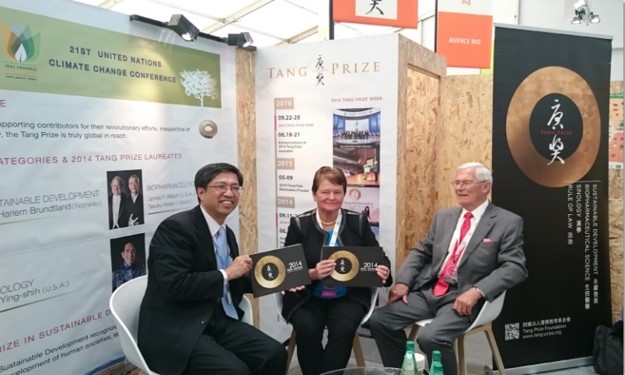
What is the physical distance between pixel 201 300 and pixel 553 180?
2440mm

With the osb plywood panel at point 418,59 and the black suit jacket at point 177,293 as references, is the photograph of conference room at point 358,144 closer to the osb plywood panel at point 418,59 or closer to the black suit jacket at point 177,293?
the osb plywood panel at point 418,59

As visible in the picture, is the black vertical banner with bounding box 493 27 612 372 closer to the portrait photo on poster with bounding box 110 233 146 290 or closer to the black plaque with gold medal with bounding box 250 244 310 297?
the black plaque with gold medal with bounding box 250 244 310 297

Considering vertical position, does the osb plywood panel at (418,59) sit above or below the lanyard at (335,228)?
above

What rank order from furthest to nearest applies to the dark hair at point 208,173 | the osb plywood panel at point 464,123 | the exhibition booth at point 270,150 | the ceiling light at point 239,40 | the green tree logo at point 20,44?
the osb plywood panel at point 464,123 → the ceiling light at point 239,40 → the dark hair at point 208,173 → the exhibition booth at point 270,150 → the green tree logo at point 20,44

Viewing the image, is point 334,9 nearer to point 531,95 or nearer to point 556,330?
point 531,95

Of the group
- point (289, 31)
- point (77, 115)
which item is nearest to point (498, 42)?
point (77, 115)

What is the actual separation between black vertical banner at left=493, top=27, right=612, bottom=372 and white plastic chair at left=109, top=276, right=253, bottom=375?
2.29 metres

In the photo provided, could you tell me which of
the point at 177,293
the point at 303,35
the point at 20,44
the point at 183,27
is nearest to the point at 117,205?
the point at 177,293

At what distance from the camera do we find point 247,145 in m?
3.39

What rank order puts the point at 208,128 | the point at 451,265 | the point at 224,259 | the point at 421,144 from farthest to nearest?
the point at 421,144
the point at 208,128
the point at 451,265
the point at 224,259

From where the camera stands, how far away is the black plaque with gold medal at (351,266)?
2594 mm

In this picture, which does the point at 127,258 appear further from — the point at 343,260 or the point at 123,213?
the point at 343,260

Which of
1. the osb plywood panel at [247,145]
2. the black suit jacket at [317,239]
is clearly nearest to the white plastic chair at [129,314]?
the black suit jacket at [317,239]

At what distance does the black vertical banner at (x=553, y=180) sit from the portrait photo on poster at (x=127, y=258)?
7.51 feet
